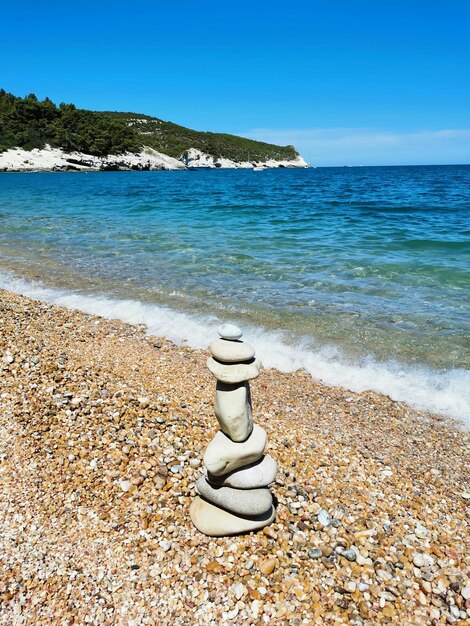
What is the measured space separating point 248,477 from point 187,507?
29.1 inches

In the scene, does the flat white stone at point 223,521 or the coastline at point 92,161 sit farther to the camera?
the coastline at point 92,161

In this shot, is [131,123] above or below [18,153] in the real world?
above

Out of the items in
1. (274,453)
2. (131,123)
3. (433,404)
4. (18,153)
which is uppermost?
(131,123)

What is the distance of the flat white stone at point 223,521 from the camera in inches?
150

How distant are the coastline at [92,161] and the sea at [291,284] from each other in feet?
230

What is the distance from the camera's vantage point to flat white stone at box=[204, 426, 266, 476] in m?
3.76

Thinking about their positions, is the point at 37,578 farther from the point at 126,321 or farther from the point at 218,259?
the point at 218,259

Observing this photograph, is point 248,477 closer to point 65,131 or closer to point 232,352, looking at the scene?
point 232,352

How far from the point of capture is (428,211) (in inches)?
1220

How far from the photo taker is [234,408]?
12.3ft

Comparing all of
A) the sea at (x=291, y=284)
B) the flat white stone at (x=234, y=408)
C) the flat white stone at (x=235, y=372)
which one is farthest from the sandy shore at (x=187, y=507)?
the sea at (x=291, y=284)

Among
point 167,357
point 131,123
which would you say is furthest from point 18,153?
point 167,357

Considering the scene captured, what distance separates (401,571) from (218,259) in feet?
44.5

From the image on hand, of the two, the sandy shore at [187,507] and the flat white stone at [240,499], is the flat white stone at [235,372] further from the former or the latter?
the sandy shore at [187,507]
